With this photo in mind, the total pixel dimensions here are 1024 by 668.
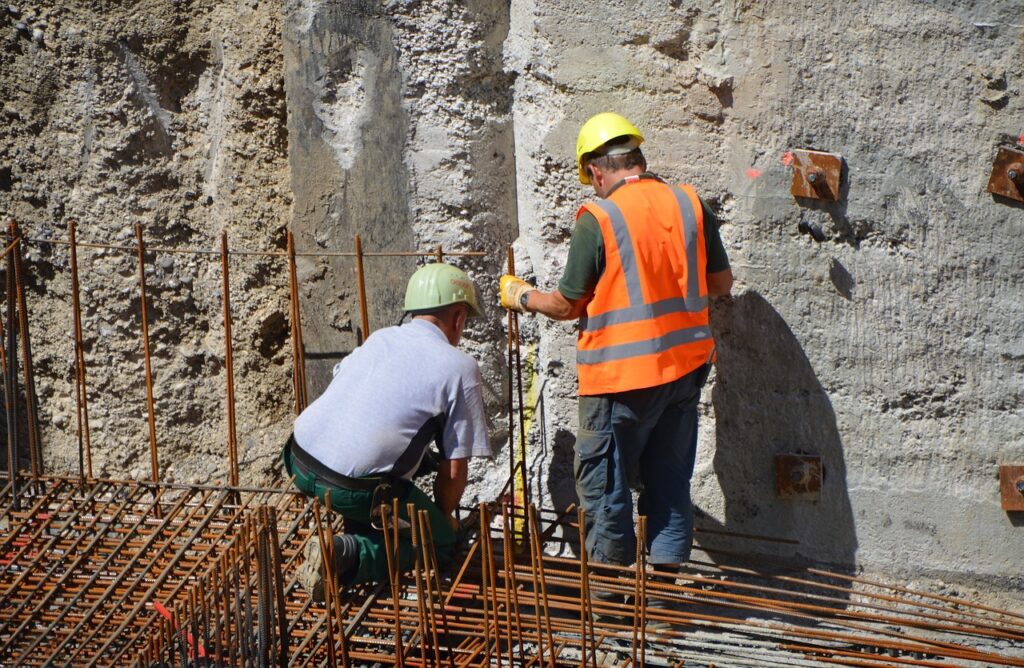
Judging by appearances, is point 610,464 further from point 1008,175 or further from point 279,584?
point 1008,175

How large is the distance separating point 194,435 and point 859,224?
300cm

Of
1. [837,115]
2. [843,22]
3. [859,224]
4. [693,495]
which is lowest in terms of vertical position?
[693,495]

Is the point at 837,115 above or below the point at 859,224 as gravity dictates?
above

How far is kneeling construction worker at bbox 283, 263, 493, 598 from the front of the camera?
11.8ft

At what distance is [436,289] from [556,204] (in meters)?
0.77

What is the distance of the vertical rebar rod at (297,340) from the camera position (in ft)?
14.1

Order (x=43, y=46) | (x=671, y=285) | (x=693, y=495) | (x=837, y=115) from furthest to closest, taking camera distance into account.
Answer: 1. (x=43, y=46)
2. (x=693, y=495)
3. (x=837, y=115)
4. (x=671, y=285)

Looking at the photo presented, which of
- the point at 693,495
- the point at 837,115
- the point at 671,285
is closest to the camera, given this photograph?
the point at 671,285

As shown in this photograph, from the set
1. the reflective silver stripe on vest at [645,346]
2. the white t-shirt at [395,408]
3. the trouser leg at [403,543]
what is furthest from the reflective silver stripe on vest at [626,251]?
the trouser leg at [403,543]

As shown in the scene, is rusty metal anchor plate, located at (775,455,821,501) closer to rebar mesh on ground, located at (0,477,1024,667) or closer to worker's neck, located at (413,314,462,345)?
rebar mesh on ground, located at (0,477,1024,667)

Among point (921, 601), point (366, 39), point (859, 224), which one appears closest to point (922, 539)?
point (921, 601)

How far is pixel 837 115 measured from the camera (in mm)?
3873

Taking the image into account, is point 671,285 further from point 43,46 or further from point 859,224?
point 43,46

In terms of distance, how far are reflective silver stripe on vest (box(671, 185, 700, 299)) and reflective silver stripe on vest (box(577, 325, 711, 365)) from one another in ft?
0.41
